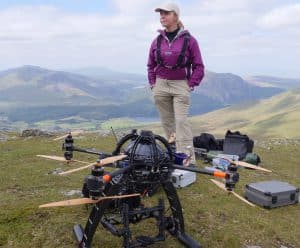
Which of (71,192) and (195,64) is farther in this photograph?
(195,64)

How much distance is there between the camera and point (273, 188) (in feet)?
42.7

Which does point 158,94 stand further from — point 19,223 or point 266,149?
point 266,149

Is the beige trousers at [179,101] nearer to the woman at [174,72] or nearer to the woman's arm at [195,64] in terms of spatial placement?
the woman at [174,72]

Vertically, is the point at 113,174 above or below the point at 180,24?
below

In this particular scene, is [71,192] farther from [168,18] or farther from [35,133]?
[35,133]

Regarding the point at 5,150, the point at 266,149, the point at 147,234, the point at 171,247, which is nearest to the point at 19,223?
the point at 147,234

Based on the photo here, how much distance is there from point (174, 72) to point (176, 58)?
0.67 m

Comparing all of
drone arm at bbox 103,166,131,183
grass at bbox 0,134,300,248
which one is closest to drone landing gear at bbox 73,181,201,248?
grass at bbox 0,134,300,248

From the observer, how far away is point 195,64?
1338 centimetres

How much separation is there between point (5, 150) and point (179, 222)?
520 inches

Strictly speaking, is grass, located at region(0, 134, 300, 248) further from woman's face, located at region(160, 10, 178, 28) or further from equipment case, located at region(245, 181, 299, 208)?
woman's face, located at region(160, 10, 178, 28)

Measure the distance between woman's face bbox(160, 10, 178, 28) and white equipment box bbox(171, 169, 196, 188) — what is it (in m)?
4.48

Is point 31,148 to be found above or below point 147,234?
above

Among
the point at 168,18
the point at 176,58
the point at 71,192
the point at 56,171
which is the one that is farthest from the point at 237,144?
the point at 71,192
